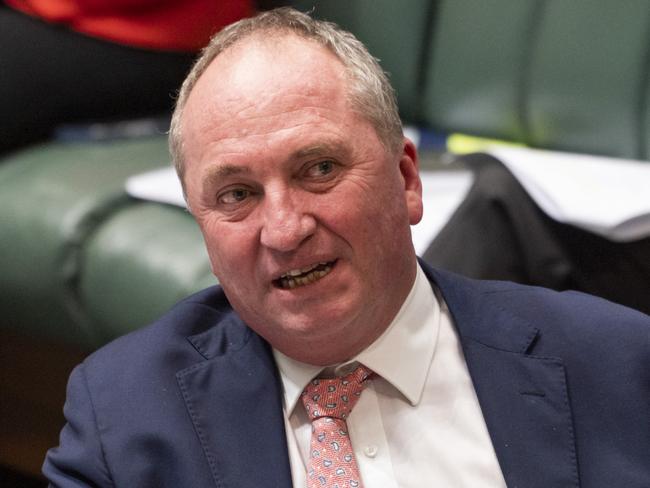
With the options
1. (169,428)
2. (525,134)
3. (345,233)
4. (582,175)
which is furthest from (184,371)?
(525,134)

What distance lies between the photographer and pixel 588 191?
1.73 meters

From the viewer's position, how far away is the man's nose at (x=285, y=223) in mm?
1089

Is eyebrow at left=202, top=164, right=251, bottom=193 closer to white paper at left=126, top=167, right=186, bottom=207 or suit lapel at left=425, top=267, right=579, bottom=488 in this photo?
suit lapel at left=425, top=267, right=579, bottom=488

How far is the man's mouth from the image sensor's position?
1.12m

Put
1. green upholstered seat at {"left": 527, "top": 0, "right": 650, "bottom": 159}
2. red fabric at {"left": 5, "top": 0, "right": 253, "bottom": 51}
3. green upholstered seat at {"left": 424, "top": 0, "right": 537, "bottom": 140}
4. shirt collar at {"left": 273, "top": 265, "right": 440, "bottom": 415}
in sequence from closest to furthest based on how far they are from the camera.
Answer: shirt collar at {"left": 273, "top": 265, "right": 440, "bottom": 415}, green upholstered seat at {"left": 527, "top": 0, "right": 650, "bottom": 159}, green upholstered seat at {"left": 424, "top": 0, "right": 537, "bottom": 140}, red fabric at {"left": 5, "top": 0, "right": 253, "bottom": 51}

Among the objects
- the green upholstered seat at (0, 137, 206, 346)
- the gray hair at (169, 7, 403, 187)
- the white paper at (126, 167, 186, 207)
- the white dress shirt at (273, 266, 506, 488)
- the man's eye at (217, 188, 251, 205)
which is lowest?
the green upholstered seat at (0, 137, 206, 346)

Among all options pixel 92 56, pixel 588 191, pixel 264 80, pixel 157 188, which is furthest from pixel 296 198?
pixel 92 56

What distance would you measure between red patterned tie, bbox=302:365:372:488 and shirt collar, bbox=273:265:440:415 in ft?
0.05

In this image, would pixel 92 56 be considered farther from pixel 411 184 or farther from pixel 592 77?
pixel 411 184

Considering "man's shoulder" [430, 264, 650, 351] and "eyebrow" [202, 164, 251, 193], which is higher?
"eyebrow" [202, 164, 251, 193]

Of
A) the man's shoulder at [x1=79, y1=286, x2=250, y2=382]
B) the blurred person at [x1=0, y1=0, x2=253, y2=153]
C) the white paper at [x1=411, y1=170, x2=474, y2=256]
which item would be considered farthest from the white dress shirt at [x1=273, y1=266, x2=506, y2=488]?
the blurred person at [x1=0, y1=0, x2=253, y2=153]

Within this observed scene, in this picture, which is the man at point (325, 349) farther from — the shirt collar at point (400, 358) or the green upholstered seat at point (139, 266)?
the green upholstered seat at point (139, 266)

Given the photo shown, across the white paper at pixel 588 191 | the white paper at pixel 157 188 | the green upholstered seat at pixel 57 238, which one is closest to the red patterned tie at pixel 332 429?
the white paper at pixel 588 191

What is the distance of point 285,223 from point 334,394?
225 mm
